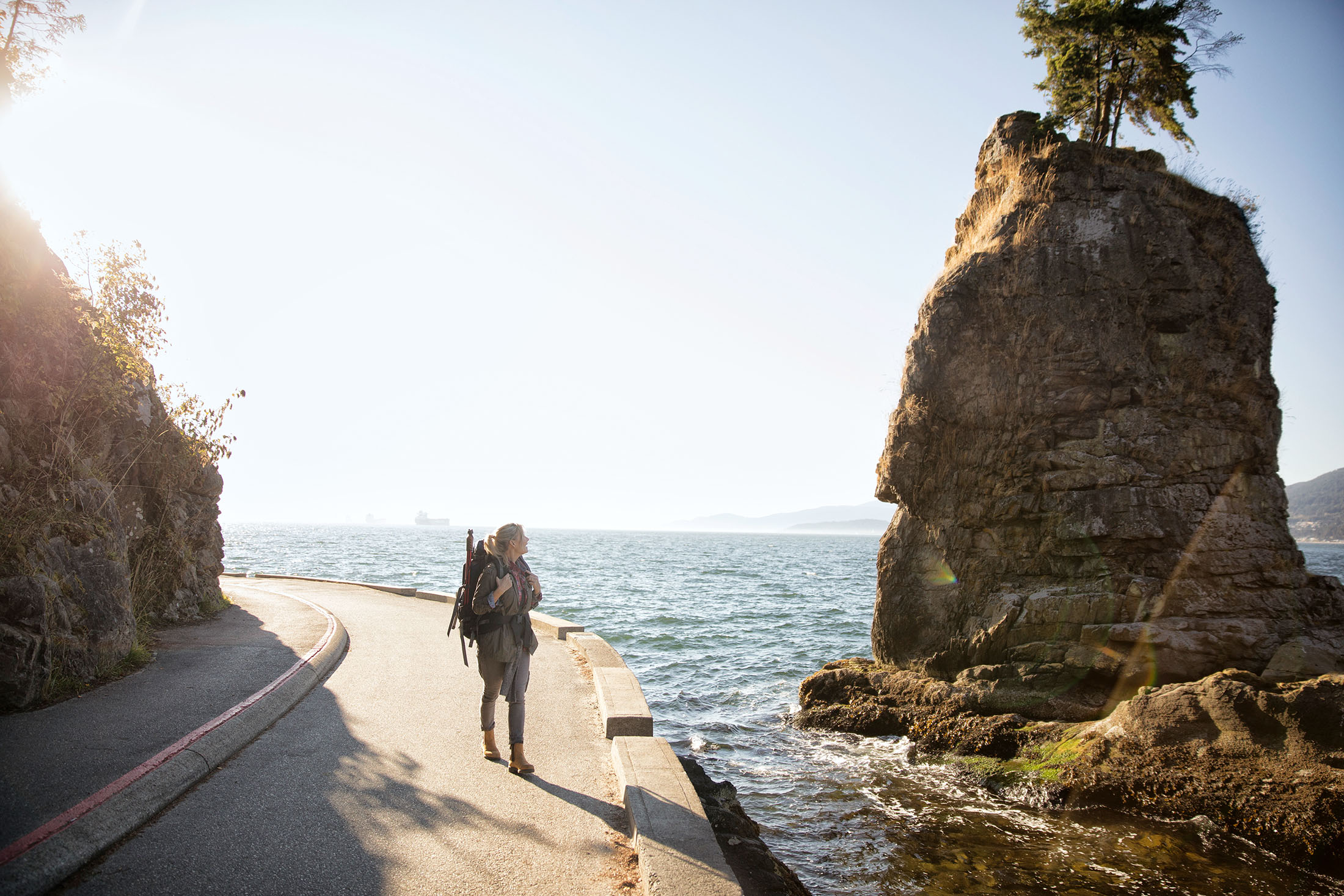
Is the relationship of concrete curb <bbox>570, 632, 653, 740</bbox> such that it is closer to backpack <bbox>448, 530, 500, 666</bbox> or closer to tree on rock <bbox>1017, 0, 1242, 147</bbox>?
backpack <bbox>448, 530, 500, 666</bbox>

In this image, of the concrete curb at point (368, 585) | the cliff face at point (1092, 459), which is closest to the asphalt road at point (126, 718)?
the concrete curb at point (368, 585)

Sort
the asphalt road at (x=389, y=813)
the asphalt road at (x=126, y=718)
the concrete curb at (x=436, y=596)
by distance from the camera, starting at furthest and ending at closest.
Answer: the concrete curb at (x=436, y=596) → the asphalt road at (x=126, y=718) → the asphalt road at (x=389, y=813)

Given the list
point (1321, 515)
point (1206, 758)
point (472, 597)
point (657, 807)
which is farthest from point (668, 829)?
point (1321, 515)

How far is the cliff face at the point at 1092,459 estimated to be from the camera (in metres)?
10.7

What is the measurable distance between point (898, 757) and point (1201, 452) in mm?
6816

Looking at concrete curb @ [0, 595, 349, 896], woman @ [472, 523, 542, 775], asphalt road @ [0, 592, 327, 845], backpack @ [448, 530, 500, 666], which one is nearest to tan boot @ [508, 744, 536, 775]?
woman @ [472, 523, 542, 775]

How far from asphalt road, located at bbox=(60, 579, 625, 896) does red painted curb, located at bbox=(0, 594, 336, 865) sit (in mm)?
315

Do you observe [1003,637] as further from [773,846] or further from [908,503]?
[773,846]

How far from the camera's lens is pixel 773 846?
25.5 feet

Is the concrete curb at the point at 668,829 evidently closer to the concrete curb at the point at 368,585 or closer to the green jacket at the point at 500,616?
the green jacket at the point at 500,616

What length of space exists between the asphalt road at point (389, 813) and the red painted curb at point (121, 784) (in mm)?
315

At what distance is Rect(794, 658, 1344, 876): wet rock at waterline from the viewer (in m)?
7.51

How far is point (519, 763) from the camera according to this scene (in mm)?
5820

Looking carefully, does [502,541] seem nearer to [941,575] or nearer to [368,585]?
[941,575]
